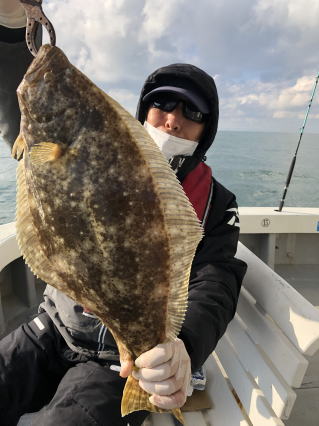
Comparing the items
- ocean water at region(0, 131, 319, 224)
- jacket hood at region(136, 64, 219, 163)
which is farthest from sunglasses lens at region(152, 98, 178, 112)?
ocean water at region(0, 131, 319, 224)

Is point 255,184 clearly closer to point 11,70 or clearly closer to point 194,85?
point 194,85

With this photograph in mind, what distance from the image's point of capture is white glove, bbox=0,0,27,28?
5.69 ft

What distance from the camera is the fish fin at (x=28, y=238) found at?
4.71ft

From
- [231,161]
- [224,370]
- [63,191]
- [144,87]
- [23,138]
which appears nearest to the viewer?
[63,191]

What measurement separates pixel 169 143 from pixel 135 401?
1.57 m

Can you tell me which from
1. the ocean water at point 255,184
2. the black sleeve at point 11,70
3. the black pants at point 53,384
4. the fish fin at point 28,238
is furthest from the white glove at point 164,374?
the ocean water at point 255,184

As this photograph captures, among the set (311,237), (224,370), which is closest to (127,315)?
(224,370)

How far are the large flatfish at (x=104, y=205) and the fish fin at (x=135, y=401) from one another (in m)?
0.20

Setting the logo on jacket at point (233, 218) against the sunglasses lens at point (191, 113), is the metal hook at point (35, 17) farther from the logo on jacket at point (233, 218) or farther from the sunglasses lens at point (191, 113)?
the logo on jacket at point (233, 218)

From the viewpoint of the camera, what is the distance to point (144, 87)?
256 cm

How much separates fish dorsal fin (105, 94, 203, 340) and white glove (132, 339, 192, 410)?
18cm

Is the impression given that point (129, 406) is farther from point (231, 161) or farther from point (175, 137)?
point (231, 161)

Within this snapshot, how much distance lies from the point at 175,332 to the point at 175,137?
1382 mm

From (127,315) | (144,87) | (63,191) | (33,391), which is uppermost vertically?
(144,87)
